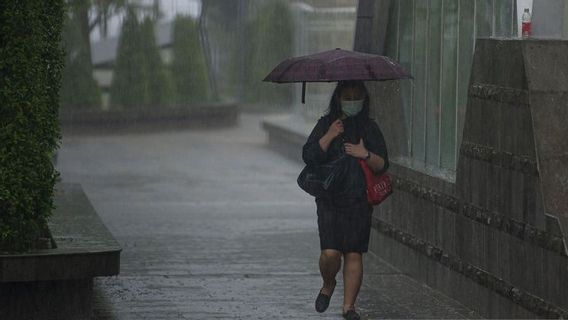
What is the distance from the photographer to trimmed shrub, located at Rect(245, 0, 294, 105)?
36938 mm

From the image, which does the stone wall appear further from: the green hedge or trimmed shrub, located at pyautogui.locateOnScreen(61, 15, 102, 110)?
trimmed shrub, located at pyautogui.locateOnScreen(61, 15, 102, 110)

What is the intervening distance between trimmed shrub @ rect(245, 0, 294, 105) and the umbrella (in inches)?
1069

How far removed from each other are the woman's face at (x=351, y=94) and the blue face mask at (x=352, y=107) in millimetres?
28

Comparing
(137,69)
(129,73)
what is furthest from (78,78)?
(137,69)

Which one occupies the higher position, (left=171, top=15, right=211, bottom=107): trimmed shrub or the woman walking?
the woman walking

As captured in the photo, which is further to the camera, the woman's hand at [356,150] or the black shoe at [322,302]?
the black shoe at [322,302]

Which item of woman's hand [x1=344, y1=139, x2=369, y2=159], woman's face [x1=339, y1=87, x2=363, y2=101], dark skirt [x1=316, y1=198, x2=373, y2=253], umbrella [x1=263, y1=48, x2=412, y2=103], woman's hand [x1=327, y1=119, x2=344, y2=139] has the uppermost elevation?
umbrella [x1=263, y1=48, x2=412, y2=103]

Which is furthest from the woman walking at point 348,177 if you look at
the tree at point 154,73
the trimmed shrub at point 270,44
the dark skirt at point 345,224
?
the trimmed shrub at point 270,44

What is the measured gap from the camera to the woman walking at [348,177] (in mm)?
9133

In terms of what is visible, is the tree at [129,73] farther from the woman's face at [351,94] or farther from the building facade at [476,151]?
the woman's face at [351,94]

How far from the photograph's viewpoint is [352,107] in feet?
29.9

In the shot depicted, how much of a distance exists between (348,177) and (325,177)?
141 millimetres

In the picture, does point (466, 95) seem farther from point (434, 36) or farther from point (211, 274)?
point (211, 274)

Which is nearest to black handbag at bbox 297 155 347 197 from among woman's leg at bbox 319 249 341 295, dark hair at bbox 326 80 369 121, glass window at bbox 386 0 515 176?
dark hair at bbox 326 80 369 121
